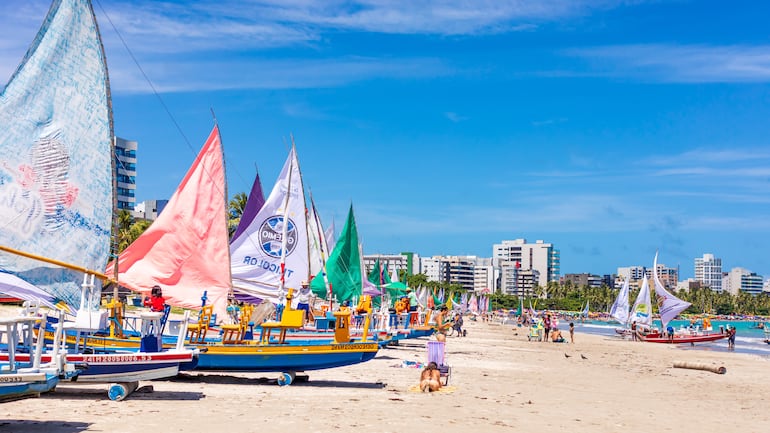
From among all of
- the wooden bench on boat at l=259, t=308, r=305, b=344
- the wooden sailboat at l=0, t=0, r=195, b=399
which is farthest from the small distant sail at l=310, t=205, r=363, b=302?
the wooden sailboat at l=0, t=0, r=195, b=399

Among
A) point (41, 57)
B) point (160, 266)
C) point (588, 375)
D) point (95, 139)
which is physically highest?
point (41, 57)

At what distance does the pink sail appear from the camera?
21578 mm

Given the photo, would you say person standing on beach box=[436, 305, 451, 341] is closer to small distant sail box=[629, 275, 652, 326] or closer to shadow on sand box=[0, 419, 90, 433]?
shadow on sand box=[0, 419, 90, 433]

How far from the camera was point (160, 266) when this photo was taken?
21.8m

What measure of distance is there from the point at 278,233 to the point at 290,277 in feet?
5.54

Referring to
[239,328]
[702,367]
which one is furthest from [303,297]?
[702,367]

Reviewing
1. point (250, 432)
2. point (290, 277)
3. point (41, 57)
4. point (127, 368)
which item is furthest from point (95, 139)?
point (290, 277)

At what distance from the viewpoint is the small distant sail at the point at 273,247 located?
28.8 meters

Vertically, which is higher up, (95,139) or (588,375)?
(95,139)

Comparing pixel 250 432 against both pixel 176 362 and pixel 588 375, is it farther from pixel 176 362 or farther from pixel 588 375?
pixel 588 375

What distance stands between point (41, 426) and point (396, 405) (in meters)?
7.36

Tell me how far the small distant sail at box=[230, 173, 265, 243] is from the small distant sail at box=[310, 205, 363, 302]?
4172 mm

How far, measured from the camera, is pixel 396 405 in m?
18.0

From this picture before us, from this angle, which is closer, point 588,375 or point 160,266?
point 160,266
